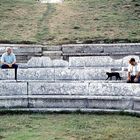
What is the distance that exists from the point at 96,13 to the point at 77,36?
5.15 m

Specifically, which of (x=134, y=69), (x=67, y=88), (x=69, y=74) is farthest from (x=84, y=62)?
(x=67, y=88)

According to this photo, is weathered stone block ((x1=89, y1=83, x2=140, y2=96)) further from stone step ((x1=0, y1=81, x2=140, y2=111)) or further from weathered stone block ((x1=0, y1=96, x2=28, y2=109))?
weathered stone block ((x1=0, y1=96, x2=28, y2=109))

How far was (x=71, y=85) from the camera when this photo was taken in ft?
50.4

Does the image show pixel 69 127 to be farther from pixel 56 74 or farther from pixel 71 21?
pixel 71 21

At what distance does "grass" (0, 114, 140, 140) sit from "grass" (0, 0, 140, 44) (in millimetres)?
11052

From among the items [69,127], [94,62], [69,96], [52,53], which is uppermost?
[52,53]

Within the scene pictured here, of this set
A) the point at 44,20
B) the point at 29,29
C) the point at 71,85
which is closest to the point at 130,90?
the point at 71,85

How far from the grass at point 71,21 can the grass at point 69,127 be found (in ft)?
36.3

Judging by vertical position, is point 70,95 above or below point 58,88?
below

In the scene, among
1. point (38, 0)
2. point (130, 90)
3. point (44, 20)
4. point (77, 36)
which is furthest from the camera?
point (38, 0)

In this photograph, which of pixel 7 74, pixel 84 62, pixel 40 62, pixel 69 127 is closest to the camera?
pixel 69 127

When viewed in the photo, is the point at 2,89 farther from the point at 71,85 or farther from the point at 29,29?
the point at 29,29

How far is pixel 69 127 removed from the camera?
13367mm

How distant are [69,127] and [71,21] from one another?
16.5 meters
